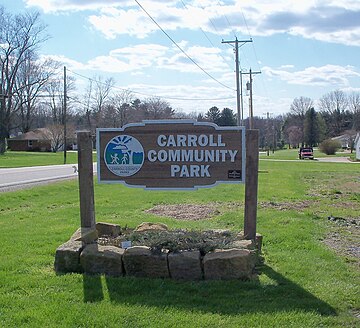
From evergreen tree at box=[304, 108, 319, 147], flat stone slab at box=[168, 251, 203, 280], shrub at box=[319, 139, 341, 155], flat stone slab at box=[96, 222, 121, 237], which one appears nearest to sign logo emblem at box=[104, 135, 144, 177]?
flat stone slab at box=[96, 222, 121, 237]

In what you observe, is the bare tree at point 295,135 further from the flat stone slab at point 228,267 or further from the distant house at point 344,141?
the flat stone slab at point 228,267

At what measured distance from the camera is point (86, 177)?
22.5 feet

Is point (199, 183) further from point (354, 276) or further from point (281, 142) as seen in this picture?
point (281, 142)

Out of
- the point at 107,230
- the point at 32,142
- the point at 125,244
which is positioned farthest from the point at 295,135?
the point at 125,244

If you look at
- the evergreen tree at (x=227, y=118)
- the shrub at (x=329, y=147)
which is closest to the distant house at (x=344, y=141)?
the shrub at (x=329, y=147)

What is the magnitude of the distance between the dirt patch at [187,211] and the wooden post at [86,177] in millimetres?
4355

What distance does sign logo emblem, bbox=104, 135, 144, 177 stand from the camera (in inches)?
273

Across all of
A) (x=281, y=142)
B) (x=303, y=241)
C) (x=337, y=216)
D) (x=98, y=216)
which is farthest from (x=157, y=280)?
(x=281, y=142)

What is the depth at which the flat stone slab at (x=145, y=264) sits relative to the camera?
5.65m

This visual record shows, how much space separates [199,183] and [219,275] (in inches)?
63.8

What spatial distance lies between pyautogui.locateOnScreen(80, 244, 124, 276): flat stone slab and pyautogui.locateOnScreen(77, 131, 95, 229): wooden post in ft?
3.36

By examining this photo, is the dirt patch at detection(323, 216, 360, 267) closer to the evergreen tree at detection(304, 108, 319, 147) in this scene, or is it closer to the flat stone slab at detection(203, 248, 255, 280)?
the flat stone slab at detection(203, 248, 255, 280)

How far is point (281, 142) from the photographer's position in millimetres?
130125

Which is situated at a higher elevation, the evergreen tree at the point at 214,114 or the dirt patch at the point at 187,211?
the evergreen tree at the point at 214,114
